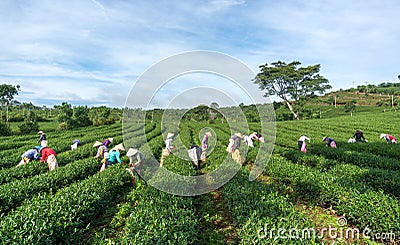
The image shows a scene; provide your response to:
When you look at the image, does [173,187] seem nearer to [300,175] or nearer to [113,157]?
[300,175]

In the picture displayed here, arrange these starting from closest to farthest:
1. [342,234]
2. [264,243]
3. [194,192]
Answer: [264,243]
[342,234]
[194,192]

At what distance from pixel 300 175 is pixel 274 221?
13.1ft

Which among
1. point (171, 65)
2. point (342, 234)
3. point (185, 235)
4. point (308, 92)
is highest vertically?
point (308, 92)

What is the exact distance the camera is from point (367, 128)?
29047 mm

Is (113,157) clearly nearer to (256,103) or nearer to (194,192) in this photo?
(194,192)

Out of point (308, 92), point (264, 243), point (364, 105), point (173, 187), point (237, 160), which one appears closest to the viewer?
point (264, 243)

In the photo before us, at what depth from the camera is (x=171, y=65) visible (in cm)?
557

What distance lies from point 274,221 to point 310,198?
349cm

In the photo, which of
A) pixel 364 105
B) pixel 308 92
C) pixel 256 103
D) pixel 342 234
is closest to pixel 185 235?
pixel 256 103

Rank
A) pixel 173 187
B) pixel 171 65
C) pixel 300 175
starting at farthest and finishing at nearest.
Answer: pixel 300 175 → pixel 173 187 → pixel 171 65

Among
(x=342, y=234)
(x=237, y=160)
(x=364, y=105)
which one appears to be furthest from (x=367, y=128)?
(x=364, y=105)

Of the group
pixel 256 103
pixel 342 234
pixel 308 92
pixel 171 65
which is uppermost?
pixel 308 92

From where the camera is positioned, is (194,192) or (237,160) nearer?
(194,192)

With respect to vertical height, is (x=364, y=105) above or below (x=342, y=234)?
above
